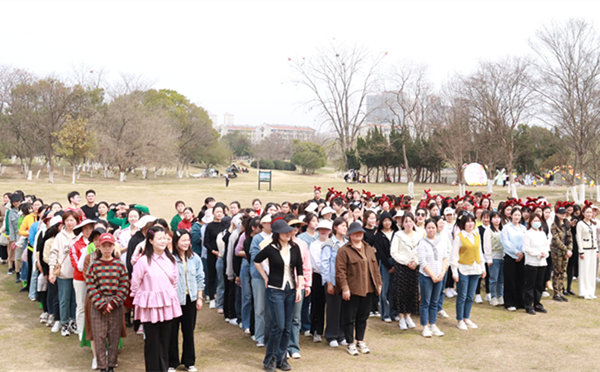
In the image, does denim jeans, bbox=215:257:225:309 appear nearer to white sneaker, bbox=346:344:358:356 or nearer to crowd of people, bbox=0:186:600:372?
crowd of people, bbox=0:186:600:372

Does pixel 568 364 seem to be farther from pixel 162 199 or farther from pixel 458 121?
pixel 458 121

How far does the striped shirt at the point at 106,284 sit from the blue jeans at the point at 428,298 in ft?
13.0

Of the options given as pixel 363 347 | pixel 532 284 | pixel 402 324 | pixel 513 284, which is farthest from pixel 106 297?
pixel 532 284

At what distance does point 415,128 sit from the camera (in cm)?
5697

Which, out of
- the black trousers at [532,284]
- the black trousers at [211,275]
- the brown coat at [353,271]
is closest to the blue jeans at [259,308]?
the brown coat at [353,271]

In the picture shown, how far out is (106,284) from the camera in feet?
17.3

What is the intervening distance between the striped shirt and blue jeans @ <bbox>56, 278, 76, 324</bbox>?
5.05ft

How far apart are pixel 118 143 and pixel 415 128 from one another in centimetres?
3273

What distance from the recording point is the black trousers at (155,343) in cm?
514

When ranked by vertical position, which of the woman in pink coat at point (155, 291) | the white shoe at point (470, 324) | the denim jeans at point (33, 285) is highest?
the woman in pink coat at point (155, 291)

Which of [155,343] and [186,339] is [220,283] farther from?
[155,343]

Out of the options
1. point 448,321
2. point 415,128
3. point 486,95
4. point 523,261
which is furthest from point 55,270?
point 415,128

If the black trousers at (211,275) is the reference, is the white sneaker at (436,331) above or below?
below

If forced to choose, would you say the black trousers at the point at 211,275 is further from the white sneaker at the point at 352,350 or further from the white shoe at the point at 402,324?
the white shoe at the point at 402,324
